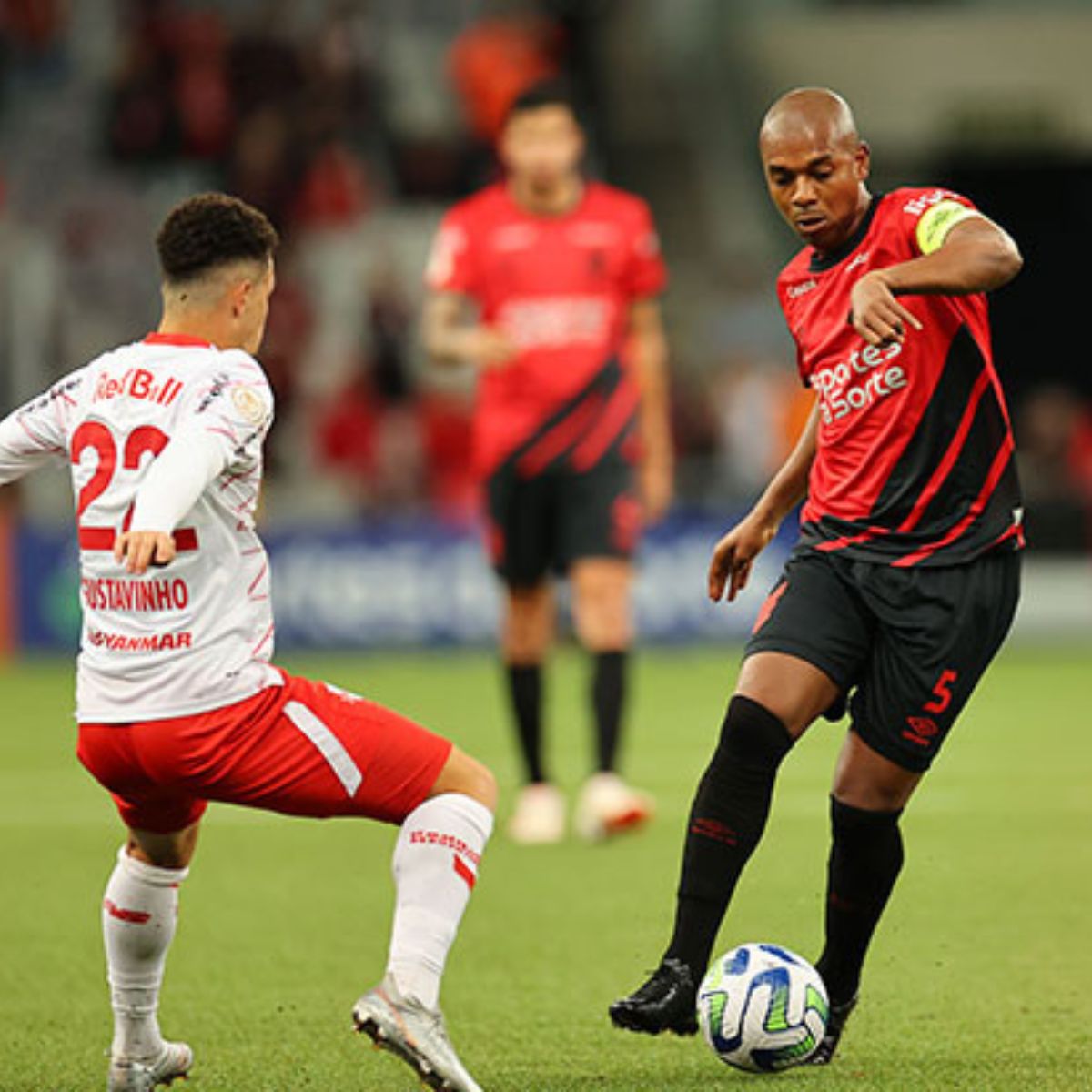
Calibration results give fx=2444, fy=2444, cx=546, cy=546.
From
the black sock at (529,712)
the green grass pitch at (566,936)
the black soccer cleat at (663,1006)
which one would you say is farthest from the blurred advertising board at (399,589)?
the black soccer cleat at (663,1006)

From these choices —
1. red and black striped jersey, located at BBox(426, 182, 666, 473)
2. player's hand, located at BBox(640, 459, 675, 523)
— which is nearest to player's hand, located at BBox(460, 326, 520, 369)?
red and black striped jersey, located at BBox(426, 182, 666, 473)

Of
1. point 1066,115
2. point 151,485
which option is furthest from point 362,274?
point 151,485

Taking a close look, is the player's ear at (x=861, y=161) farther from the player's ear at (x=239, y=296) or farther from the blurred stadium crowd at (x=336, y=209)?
the blurred stadium crowd at (x=336, y=209)

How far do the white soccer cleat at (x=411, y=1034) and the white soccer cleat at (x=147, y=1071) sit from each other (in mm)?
578

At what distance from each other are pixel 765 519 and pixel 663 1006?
116 cm

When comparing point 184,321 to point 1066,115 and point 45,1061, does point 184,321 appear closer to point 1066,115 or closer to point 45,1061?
point 45,1061

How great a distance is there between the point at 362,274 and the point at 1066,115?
7.29 meters

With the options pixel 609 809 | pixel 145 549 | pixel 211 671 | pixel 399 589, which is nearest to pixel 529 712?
pixel 609 809

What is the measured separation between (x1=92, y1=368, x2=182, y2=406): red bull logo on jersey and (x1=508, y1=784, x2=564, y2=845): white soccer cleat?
13.3 ft

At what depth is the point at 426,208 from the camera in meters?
19.5

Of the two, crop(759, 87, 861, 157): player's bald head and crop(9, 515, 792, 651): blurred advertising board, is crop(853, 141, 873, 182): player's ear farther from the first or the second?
crop(9, 515, 792, 651): blurred advertising board

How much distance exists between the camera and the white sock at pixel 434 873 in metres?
4.36

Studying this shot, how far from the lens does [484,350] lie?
825 cm

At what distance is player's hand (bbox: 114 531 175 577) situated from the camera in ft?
13.1
